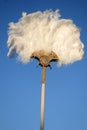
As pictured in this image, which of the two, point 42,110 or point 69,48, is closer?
point 42,110

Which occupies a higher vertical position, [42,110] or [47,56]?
[47,56]

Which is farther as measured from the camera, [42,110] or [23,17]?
[23,17]

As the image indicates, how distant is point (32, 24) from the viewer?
48875 millimetres

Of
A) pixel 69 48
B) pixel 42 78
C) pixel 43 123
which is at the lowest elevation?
pixel 43 123

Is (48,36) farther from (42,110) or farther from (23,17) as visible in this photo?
(42,110)

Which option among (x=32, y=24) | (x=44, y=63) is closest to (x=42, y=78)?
(x=44, y=63)

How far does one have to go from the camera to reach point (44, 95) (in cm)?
4625

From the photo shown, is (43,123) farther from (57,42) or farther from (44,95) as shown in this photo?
(57,42)

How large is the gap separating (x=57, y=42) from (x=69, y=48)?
3.77 feet

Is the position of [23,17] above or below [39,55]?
above

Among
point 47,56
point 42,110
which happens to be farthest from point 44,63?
point 42,110

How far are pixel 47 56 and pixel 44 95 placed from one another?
127 inches

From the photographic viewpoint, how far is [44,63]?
47594 mm

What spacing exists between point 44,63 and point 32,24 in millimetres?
3439
